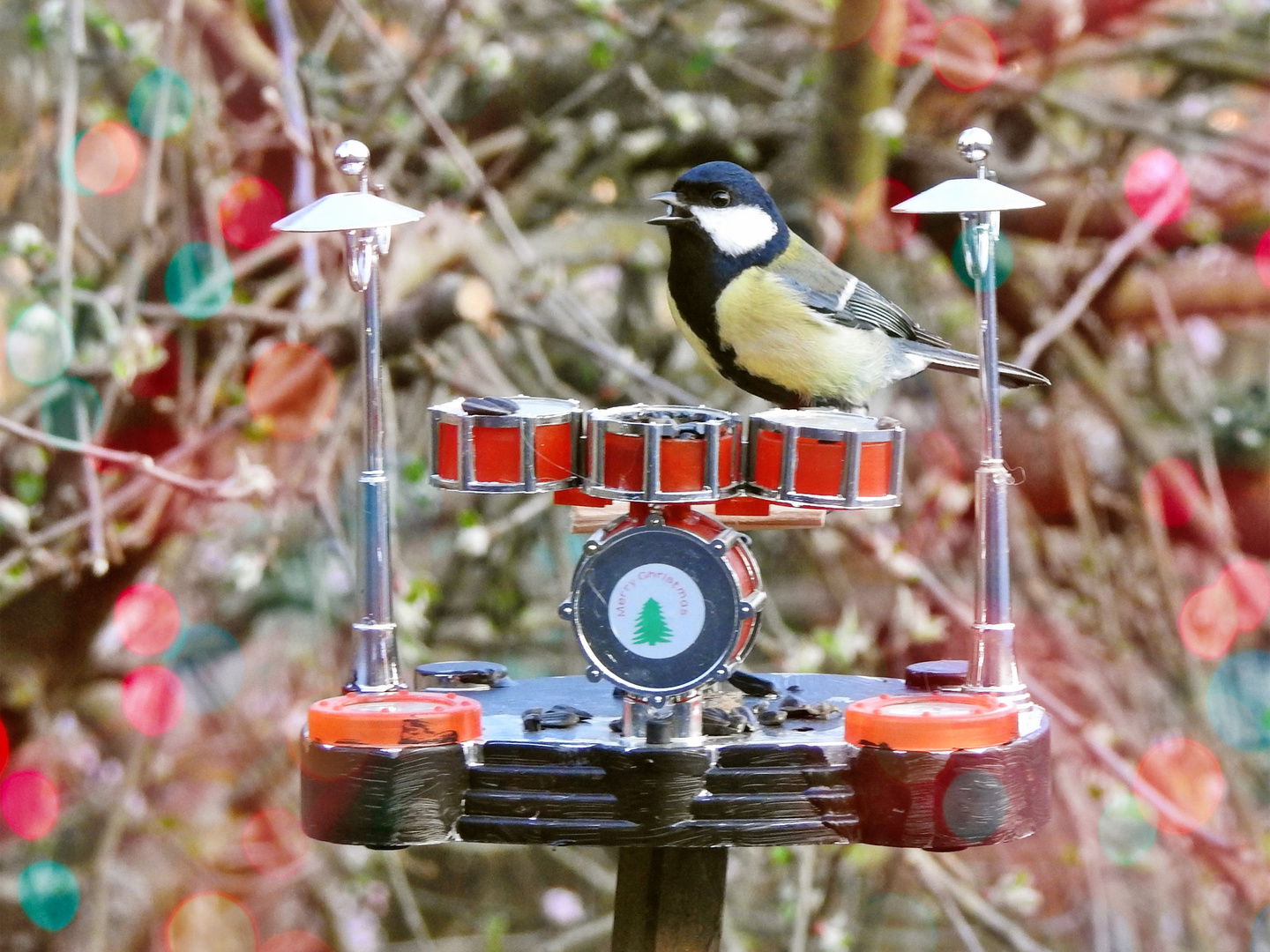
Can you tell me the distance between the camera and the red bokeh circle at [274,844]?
8.79ft

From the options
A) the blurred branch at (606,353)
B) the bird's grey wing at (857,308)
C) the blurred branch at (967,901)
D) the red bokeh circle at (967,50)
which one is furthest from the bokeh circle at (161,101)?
the blurred branch at (967,901)

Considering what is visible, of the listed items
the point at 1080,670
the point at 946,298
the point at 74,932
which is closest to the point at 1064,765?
the point at 1080,670

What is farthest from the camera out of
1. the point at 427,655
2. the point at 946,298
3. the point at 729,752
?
the point at 946,298

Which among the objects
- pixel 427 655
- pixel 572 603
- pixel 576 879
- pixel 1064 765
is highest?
pixel 572 603

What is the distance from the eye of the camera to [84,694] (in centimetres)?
265

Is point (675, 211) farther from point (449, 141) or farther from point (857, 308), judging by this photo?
point (449, 141)

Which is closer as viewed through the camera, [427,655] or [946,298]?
[427,655]

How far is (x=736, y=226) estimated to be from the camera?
1.55 metres

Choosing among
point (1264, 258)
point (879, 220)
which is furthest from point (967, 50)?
point (1264, 258)

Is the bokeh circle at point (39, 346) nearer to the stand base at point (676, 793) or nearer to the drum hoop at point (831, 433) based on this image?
the stand base at point (676, 793)

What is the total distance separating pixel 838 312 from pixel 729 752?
546 millimetres

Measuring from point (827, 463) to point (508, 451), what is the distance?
0.28m

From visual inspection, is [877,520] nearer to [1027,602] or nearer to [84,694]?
[1027,602]

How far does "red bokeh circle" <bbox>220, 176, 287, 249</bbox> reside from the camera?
8.14 ft
